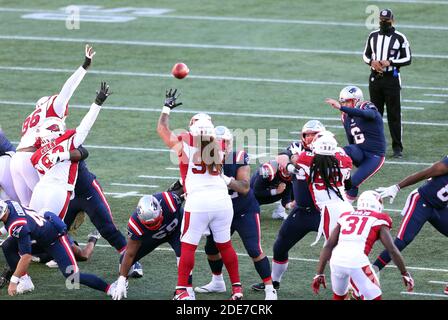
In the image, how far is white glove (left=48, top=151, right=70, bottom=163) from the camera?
1053cm

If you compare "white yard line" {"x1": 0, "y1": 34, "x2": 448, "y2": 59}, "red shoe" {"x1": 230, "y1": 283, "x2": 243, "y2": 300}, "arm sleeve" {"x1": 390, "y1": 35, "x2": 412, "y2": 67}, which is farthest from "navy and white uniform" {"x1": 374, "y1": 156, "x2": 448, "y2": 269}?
"white yard line" {"x1": 0, "y1": 34, "x2": 448, "y2": 59}

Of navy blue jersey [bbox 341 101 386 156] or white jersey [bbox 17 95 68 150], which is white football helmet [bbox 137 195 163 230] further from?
navy blue jersey [bbox 341 101 386 156]

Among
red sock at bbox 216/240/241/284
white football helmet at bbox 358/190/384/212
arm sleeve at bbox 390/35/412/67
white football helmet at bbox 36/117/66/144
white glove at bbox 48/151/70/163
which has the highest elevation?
arm sleeve at bbox 390/35/412/67

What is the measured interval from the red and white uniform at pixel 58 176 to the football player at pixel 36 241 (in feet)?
1.56

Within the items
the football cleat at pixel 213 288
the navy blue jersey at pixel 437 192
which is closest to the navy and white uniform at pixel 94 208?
the football cleat at pixel 213 288

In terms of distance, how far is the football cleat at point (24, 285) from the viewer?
391 inches

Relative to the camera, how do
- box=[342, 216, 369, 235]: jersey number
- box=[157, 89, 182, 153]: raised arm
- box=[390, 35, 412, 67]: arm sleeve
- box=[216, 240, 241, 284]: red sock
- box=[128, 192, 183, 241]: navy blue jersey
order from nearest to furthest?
box=[342, 216, 369, 235]: jersey number < box=[216, 240, 241, 284]: red sock < box=[157, 89, 182, 153]: raised arm < box=[128, 192, 183, 241]: navy blue jersey < box=[390, 35, 412, 67]: arm sleeve

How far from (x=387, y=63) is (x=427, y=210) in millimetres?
4967

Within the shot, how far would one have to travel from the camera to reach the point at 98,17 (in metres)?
21.4

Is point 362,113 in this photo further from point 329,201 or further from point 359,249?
point 359,249

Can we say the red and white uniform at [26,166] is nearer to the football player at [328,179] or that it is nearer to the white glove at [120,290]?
the white glove at [120,290]

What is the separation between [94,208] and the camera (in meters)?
10.7

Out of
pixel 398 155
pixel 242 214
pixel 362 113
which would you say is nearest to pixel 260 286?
pixel 242 214

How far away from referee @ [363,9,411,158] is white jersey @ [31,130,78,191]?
5132 mm
